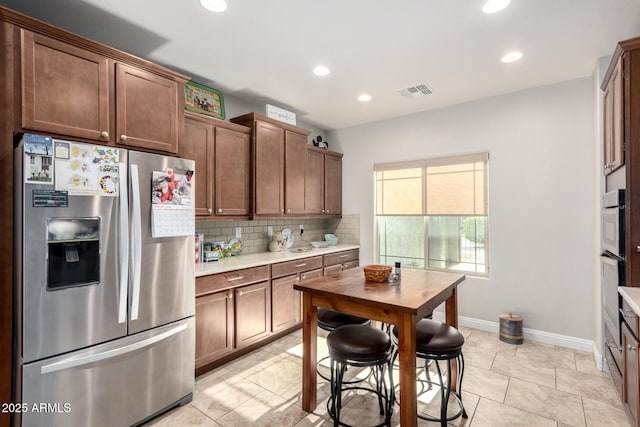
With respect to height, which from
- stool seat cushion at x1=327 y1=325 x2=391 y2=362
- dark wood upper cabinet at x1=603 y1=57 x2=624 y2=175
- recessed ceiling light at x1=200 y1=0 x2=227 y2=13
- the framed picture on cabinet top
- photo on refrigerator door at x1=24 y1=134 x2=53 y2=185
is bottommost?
stool seat cushion at x1=327 y1=325 x2=391 y2=362

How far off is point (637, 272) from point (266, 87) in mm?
3432

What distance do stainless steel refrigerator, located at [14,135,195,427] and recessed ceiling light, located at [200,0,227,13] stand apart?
1.03 m

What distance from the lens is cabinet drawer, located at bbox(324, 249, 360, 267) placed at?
4.27m

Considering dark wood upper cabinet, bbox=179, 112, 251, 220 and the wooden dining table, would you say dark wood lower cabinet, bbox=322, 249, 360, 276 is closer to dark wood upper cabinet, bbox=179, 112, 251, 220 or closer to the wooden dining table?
dark wood upper cabinet, bbox=179, 112, 251, 220

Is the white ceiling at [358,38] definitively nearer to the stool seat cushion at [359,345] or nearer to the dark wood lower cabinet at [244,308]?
the dark wood lower cabinet at [244,308]

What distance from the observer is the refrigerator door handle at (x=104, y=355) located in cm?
175

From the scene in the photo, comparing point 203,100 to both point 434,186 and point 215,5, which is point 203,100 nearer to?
point 215,5

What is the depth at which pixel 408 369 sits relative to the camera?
1.81 metres

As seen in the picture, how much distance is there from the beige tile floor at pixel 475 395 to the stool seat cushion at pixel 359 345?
1.94 feet

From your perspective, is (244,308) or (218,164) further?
(218,164)

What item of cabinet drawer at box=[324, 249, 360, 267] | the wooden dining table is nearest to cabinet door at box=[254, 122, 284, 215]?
cabinet drawer at box=[324, 249, 360, 267]

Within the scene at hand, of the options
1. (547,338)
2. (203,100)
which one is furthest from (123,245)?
(547,338)

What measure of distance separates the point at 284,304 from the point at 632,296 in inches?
113

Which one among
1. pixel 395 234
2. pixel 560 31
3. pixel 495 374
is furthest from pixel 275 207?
pixel 560 31
